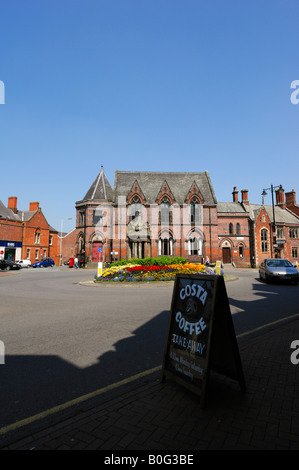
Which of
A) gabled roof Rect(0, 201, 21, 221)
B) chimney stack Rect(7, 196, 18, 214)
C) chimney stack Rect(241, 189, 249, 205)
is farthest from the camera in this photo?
chimney stack Rect(241, 189, 249, 205)

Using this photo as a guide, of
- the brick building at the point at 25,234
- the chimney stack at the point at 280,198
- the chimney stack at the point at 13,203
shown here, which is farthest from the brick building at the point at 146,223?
the chimney stack at the point at 280,198

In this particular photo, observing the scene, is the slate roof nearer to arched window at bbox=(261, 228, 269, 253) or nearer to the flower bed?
arched window at bbox=(261, 228, 269, 253)

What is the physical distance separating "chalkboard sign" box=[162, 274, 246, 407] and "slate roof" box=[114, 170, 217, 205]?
42352 mm

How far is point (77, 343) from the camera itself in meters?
5.68

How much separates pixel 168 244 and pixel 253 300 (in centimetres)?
3405

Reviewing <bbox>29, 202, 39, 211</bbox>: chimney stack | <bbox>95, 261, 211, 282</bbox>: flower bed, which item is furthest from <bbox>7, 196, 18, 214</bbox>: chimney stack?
<bbox>95, 261, 211, 282</bbox>: flower bed

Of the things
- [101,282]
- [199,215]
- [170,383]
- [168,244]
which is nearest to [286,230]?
[199,215]

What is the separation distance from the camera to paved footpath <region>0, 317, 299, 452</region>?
254cm

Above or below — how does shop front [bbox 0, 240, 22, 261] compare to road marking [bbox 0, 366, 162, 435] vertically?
above

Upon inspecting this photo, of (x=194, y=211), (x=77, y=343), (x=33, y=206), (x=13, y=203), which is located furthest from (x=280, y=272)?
(x=33, y=206)

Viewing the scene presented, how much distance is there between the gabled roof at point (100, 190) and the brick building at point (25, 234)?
13.5 metres

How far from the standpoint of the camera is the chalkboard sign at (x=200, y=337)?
337 cm

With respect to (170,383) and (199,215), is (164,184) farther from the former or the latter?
(170,383)

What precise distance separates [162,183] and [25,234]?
27439mm
